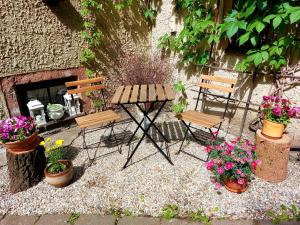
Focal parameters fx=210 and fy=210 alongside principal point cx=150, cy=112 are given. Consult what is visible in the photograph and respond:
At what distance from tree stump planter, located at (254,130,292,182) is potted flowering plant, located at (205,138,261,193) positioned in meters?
0.19

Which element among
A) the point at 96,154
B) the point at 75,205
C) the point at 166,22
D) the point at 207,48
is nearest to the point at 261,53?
the point at 207,48

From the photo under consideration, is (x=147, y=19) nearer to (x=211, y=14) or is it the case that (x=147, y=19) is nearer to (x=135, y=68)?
(x=135, y=68)

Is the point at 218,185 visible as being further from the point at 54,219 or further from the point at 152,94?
the point at 54,219

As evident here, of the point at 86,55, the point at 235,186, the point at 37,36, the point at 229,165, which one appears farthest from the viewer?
the point at 86,55

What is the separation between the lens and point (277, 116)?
2.60 m

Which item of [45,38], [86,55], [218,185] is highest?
[45,38]

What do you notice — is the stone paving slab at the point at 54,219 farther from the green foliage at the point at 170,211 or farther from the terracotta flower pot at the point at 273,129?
the terracotta flower pot at the point at 273,129

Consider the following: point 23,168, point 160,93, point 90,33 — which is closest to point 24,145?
point 23,168

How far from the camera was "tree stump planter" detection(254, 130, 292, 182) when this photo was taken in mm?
2534

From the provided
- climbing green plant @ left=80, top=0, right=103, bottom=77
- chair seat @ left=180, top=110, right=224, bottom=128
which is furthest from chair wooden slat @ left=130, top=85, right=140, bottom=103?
climbing green plant @ left=80, top=0, right=103, bottom=77

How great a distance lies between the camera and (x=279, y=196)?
2.43 metres

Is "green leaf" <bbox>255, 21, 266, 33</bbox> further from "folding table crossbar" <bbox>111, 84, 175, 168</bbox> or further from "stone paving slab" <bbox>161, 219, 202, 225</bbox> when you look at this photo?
"stone paving slab" <bbox>161, 219, 202, 225</bbox>

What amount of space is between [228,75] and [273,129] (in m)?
1.48

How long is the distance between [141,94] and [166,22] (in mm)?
2455
